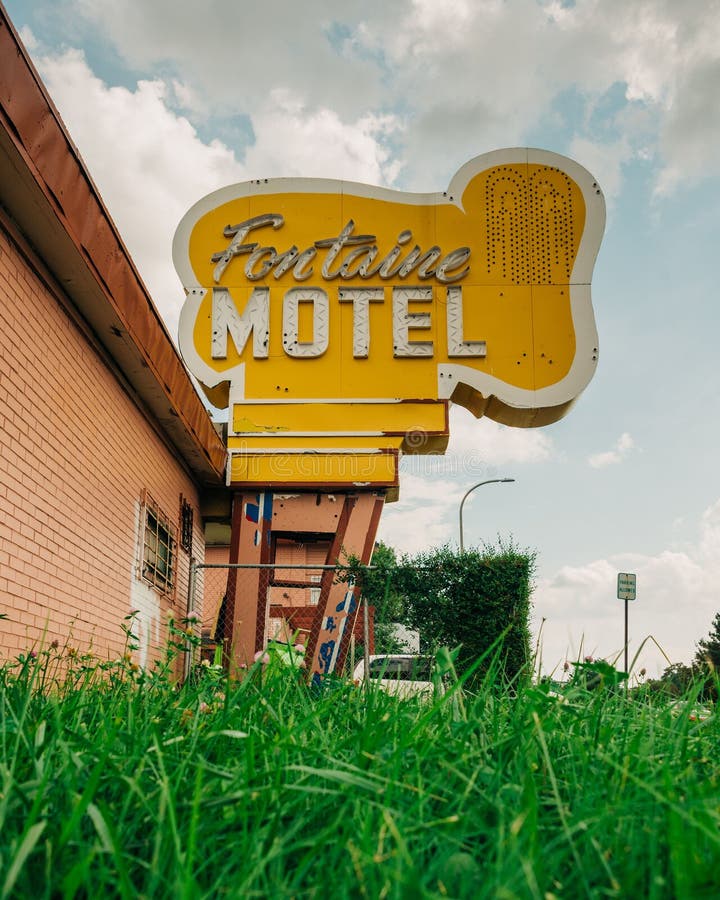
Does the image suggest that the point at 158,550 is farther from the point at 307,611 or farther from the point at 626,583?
the point at 626,583

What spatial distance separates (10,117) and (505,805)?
4.58 m

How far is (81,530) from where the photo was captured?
292 inches

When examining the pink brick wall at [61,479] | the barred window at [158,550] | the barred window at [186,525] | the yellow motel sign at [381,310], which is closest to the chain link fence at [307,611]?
the barred window at [158,550]

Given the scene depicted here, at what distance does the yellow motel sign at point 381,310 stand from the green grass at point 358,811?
8.35 meters

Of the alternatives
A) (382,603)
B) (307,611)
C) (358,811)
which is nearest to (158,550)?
(307,611)

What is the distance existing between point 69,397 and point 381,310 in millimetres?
5266

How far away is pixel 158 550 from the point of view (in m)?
10.5

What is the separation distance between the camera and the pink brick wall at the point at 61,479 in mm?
5879

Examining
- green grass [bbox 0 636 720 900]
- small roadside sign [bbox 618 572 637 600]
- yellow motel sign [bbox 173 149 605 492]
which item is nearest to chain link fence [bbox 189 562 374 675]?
yellow motel sign [bbox 173 149 605 492]

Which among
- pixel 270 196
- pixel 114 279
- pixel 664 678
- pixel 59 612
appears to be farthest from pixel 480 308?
pixel 664 678

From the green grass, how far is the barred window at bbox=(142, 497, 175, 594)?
23.4 feet

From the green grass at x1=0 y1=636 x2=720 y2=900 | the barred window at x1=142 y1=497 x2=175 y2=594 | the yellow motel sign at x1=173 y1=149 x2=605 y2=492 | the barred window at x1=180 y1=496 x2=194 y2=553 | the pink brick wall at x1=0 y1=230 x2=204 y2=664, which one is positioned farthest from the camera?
the barred window at x1=180 y1=496 x2=194 y2=553

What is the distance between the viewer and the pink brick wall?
19.3ft

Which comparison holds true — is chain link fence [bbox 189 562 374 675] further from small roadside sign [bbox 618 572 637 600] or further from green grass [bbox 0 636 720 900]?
green grass [bbox 0 636 720 900]
